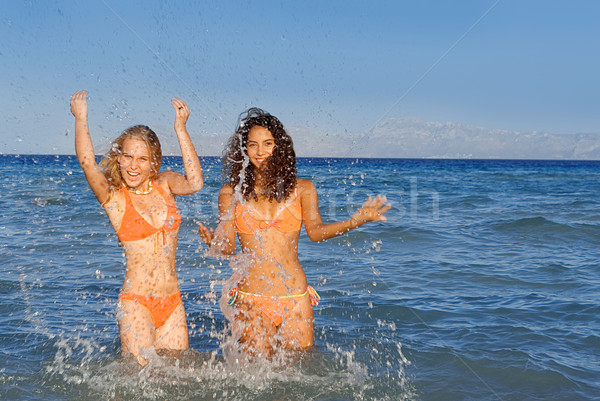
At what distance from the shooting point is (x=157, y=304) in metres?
4.43

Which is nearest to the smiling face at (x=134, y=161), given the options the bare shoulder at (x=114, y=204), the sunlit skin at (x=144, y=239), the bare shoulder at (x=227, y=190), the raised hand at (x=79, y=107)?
the sunlit skin at (x=144, y=239)

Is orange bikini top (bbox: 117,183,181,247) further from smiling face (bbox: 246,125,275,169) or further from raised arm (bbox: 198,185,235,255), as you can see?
smiling face (bbox: 246,125,275,169)

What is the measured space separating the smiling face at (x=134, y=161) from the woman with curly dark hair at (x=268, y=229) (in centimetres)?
60

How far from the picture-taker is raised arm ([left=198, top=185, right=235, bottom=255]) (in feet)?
14.6

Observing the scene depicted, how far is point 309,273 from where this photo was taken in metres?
8.82

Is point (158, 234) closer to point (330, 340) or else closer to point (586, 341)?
point (330, 340)

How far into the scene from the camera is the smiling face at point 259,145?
452 cm

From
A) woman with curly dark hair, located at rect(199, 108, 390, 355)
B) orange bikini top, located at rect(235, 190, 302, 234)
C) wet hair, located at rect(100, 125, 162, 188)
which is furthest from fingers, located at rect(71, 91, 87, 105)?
orange bikini top, located at rect(235, 190, 302, 234)

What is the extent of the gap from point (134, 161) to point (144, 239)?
1.91 feet

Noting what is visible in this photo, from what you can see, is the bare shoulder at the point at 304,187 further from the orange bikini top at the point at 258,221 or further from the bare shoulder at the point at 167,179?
the bare shoulder at the point at 167,179

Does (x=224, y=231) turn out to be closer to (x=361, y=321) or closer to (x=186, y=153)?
(x=186, y=153)

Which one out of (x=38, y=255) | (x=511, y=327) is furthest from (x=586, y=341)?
(x=38, y=255)

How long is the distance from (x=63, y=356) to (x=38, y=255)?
467 centimetres

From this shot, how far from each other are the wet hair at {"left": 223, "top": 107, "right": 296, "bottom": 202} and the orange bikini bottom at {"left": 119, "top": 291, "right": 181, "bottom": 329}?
967mm
